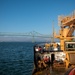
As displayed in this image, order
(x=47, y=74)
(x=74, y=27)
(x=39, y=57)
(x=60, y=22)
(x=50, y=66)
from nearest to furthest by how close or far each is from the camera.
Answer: (x=47, y=74) → (x=50, y=66) → (x=39, y=57) → (x=74, y=27) → (x=60, y=22)

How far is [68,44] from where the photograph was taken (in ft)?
97.6

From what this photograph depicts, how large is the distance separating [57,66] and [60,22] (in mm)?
12256

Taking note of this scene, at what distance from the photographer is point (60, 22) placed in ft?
129

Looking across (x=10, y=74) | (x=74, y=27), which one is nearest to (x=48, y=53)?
(x=74, y=27)

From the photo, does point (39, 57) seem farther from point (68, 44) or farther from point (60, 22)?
point (60, 22)

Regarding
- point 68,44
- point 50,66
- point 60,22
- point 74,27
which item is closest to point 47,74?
point 50,66

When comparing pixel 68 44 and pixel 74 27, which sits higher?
pixel 74 27

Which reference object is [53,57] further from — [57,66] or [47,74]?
[47,74]

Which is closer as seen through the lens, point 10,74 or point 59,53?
point 59,53

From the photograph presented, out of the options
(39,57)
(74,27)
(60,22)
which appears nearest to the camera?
(39,57)

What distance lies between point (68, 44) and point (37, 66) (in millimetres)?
6088

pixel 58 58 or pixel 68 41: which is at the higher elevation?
pixel 68 41

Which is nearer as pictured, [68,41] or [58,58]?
[68,41]

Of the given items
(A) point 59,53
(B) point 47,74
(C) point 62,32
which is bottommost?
(B) point 47,74
